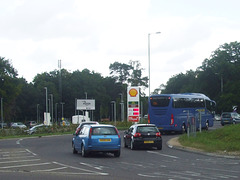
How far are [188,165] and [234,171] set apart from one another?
2459mm

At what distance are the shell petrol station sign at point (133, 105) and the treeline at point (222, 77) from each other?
149 ft

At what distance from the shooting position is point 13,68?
327 feet

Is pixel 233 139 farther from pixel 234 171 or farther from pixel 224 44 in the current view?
pixel 224 44

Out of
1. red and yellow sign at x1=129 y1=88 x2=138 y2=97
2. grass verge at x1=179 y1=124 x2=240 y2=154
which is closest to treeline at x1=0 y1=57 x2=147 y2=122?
red and yellow sign at x1=129 y1=88 x2=138 y2=97

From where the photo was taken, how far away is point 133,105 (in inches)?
1732

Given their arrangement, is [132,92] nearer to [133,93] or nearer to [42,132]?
[133,93]

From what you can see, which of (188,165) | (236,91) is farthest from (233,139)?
(236,91)

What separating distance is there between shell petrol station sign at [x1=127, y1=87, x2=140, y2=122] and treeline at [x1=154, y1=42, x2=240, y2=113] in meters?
45.5

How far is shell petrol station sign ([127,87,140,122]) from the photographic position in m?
43.3

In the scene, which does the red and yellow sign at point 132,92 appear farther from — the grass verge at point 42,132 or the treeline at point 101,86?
the treeline at point 101,86

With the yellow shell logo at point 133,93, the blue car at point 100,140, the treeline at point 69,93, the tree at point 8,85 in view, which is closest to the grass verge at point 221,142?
the blue car at point 100,140

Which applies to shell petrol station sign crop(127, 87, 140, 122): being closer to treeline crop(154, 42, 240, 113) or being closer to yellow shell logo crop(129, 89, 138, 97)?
yellow shell logo crop(129, 89, 138, 97)

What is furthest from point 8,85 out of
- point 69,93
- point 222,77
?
point 222,77

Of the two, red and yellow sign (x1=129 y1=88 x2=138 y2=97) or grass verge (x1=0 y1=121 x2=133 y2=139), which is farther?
grass verge (x1=0 y1=121 x2=133 y2=139)
